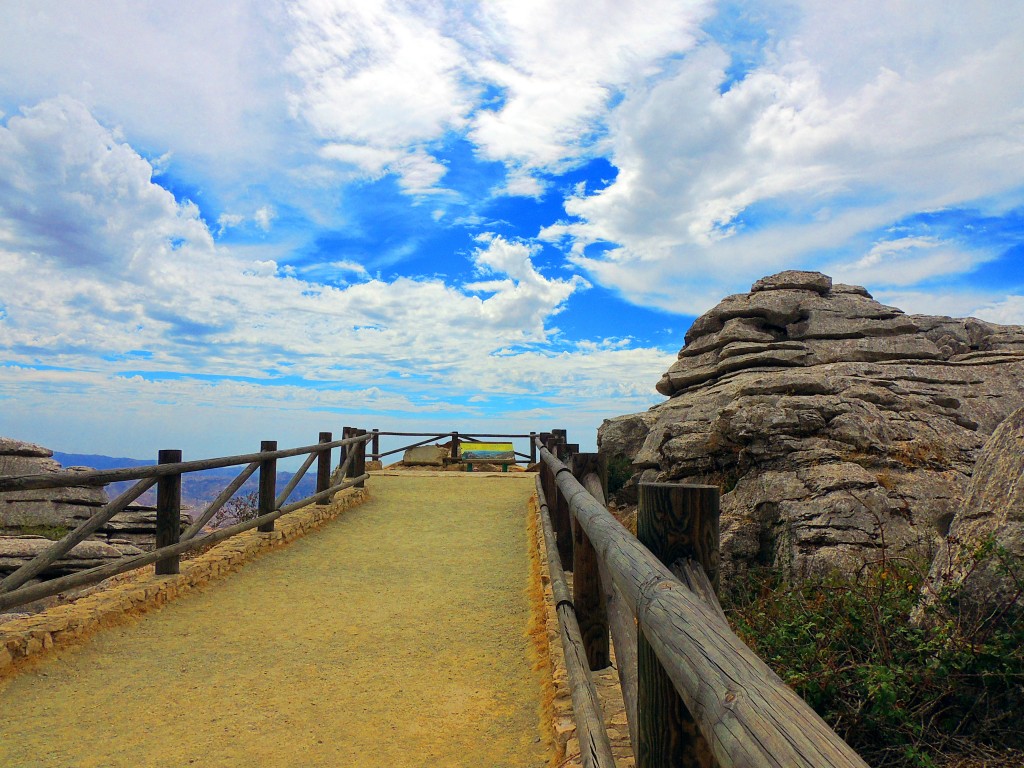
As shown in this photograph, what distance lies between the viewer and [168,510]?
6.63 m

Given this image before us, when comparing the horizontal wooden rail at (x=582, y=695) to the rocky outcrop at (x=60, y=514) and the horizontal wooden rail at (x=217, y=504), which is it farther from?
the rocky outcrop at (x=60, y=514)

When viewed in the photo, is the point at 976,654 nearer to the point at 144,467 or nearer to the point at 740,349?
the point at 144,467

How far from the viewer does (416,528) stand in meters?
10.5

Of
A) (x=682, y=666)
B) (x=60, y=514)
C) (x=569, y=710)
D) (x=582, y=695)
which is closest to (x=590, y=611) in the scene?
(x=569, y=710)

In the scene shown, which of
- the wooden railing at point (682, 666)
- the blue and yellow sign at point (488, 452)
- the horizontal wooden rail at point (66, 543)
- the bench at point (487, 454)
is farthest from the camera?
the blue and yellow sign at point (488, 452)

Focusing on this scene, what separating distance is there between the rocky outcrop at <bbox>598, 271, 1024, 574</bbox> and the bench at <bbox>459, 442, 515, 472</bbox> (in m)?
6.67

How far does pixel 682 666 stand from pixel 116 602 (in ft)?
18.9

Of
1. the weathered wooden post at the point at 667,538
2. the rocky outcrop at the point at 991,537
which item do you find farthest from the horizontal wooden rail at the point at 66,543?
the rocky outcrop at the point at 991,537

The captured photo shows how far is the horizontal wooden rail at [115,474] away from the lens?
194 inches

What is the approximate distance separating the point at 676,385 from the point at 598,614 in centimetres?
1223

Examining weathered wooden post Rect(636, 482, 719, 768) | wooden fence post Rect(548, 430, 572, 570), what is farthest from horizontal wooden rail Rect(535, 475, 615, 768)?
wooden fence post Rect(548, 430, 572, 570)

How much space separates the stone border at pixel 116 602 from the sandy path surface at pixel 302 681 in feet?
0.42

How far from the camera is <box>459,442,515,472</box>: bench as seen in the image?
20.3 meters

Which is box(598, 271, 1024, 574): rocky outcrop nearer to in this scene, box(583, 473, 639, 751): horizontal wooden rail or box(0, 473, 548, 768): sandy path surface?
box(583, 473, 639, 751): horizontal wooden rail
